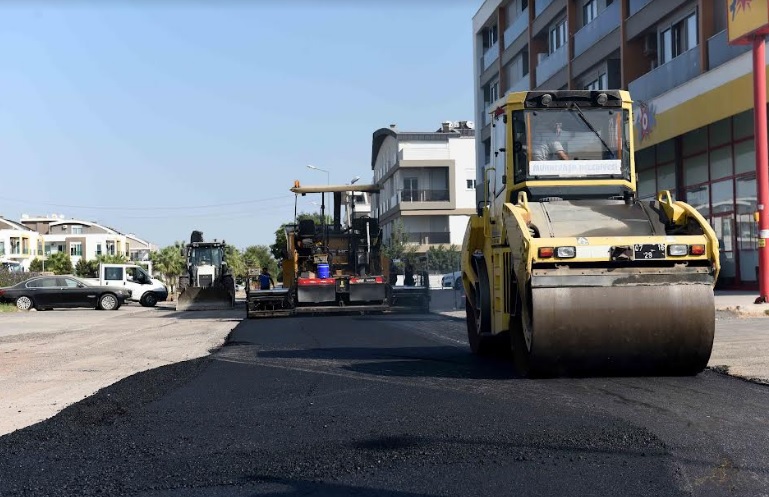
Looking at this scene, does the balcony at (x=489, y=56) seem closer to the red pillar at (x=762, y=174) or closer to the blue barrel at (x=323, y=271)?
the blue barrel at (x=323, y=271)

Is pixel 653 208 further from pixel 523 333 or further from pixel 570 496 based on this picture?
pixel 570 496

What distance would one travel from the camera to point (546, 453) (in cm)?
573

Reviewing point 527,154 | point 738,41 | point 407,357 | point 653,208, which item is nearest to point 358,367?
point 407,357

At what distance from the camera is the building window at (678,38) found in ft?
84.0

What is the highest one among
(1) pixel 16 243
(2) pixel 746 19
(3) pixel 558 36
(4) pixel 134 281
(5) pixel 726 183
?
(3) pixel 558 36

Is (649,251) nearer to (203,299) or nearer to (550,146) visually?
(550,146)

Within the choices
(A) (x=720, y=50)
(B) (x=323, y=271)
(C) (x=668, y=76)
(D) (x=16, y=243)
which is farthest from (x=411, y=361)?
(D) (x=16, y=243)

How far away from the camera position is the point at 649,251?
322 inches

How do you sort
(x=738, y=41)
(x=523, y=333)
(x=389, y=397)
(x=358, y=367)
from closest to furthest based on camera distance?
(x=389, y=397)
(x=523, y=333)
(x=358, y=367)
(x=738, y=41)

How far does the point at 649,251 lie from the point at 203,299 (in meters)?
25.5

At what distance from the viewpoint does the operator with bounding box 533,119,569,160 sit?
1001 centimetres

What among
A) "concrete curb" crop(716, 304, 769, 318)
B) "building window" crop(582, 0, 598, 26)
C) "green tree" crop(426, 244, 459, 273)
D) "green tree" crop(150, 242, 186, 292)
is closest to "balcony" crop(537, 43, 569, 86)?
"building window" crop(582, 0, 598, 26)

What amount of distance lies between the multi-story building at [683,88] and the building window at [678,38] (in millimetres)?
30

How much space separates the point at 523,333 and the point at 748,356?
3662 millimetres
